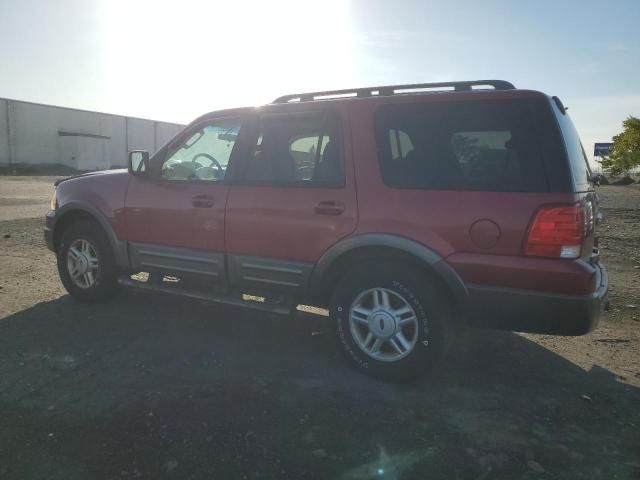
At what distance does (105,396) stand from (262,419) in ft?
3.49

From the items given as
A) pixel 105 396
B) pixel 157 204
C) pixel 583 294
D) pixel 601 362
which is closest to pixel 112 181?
pixel 157 204

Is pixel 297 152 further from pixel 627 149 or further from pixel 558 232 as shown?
pixel 627 149

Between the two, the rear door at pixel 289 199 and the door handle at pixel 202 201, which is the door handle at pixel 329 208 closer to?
the rear door at pixel 289 199

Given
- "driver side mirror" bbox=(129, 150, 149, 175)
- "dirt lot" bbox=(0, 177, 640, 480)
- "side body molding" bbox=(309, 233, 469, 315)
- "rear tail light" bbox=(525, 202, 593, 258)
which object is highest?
"driver side mirror" bbox=(129, 150, 149, 175)

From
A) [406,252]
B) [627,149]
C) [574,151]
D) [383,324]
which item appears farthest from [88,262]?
[627,149]

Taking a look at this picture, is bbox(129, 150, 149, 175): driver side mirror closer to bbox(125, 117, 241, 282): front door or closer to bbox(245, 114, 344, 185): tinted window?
bbox(125, 117, 241, 282): front door

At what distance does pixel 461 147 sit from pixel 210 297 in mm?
2362

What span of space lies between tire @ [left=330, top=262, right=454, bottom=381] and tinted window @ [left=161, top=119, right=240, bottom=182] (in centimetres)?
157

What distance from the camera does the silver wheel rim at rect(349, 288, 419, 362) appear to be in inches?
124

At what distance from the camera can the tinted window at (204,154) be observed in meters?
3.97

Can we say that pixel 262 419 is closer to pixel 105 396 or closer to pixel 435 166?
pixel 105 396

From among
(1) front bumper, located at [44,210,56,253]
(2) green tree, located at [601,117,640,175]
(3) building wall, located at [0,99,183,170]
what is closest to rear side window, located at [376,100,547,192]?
(1) front bumper, located at [44,210,56,253]

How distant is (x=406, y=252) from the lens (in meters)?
3.08

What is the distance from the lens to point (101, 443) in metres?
2.42
